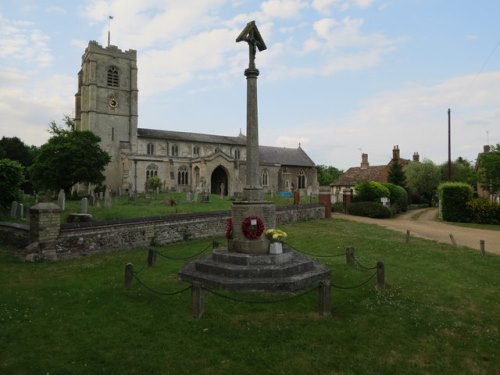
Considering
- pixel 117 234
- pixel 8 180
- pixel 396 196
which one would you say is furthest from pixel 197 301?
pixel 396 196

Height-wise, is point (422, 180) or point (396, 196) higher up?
point (422, 180)

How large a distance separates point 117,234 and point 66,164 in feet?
70.1

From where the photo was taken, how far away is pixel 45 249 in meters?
13.0

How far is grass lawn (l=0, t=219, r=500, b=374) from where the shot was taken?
580cm

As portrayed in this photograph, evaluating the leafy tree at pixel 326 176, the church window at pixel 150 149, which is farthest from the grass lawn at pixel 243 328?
the leafy tree at pixel 326 176

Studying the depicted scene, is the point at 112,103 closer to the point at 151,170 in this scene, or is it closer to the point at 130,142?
the point at 130,142

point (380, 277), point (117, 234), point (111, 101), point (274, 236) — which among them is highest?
point (111, 101)

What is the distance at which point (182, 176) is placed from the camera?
46000mm

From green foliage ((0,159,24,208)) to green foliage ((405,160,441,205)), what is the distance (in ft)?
153

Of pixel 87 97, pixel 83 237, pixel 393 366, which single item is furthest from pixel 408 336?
pixel 87 97

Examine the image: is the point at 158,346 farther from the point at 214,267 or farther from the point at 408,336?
the point at 408,336

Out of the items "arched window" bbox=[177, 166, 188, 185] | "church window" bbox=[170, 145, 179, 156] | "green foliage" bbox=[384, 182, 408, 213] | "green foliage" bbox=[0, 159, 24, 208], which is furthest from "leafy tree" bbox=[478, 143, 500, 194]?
"church window" bbox=[170, 145, 179, 156]

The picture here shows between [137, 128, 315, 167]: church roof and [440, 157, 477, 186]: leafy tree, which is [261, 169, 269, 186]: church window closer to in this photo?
[137, 128, 315, 167]: church roof

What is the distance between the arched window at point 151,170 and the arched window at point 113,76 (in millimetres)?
12375
